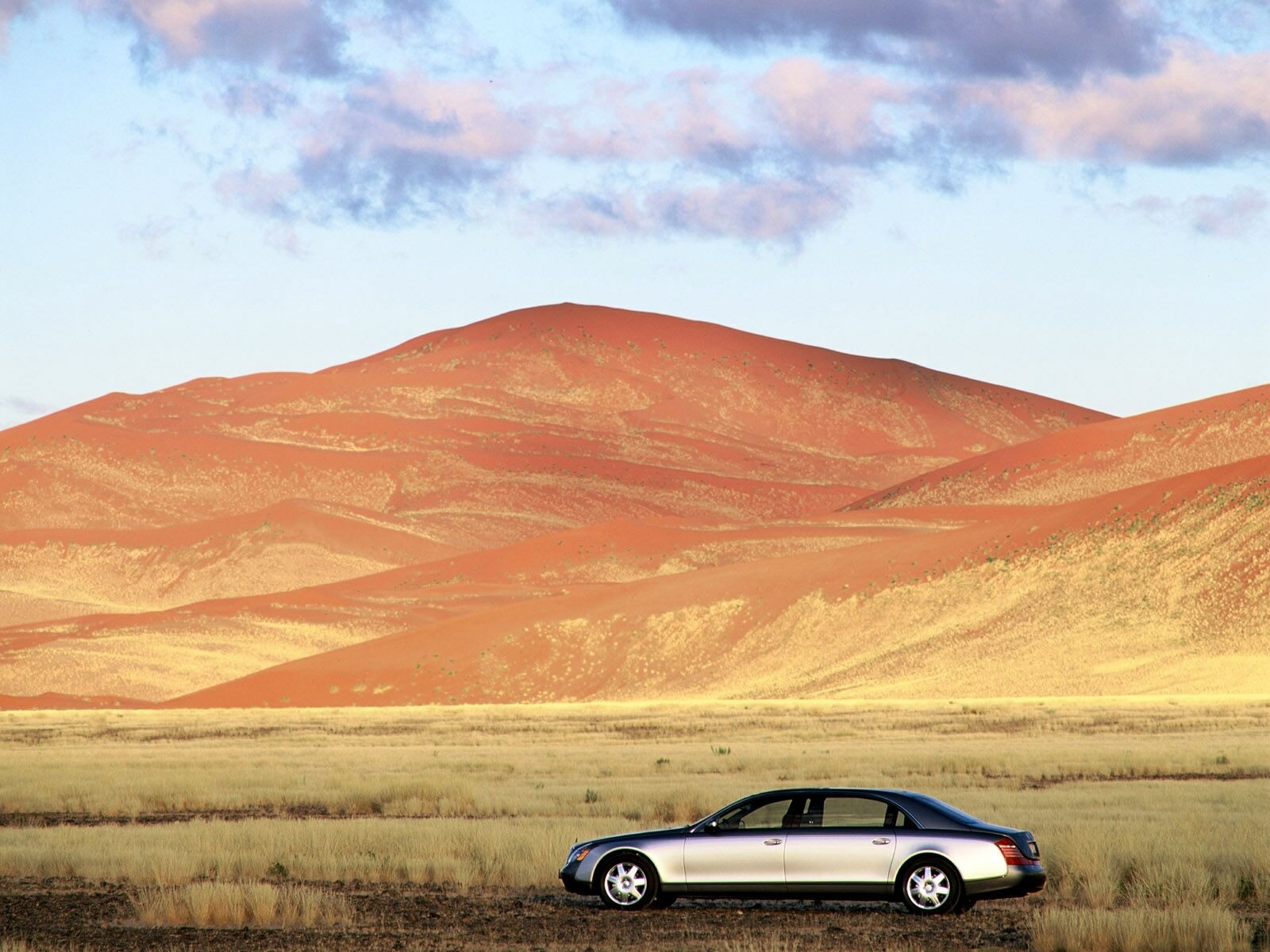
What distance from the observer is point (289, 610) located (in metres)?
111

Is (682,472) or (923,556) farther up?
(682,472)

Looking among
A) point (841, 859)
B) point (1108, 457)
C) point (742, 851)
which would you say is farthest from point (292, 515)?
point (841, 859)

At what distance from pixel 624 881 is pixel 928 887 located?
2718 mm

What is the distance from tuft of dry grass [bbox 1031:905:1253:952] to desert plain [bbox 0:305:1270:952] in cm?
5

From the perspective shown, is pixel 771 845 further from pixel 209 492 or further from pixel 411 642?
pixel 209 492

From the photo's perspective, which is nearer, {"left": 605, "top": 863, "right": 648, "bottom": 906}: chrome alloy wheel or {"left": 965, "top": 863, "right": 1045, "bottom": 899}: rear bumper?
{"left": 965, "top": 863, "right": 1045, "bottom": 899}: rear bumper

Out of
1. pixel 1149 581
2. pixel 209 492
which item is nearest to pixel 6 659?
pixel 1149 581

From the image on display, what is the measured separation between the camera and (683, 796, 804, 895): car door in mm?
14117

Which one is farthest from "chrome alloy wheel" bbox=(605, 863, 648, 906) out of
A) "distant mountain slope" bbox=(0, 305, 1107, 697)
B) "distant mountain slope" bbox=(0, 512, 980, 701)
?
"distant mountain slope" bbox=(0, 305, 1107, 697)

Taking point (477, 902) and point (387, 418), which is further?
point (387, 418)

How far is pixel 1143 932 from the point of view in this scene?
40.9 feet

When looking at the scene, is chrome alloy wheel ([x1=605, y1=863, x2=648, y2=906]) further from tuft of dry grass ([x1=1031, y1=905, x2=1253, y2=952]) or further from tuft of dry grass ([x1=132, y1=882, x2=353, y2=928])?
tuft of dry grass ([x1=1031, y1=905, x2=1253, y2=952])

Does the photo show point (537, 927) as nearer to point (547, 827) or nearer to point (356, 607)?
point (547, 827)

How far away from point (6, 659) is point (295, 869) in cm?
8528
